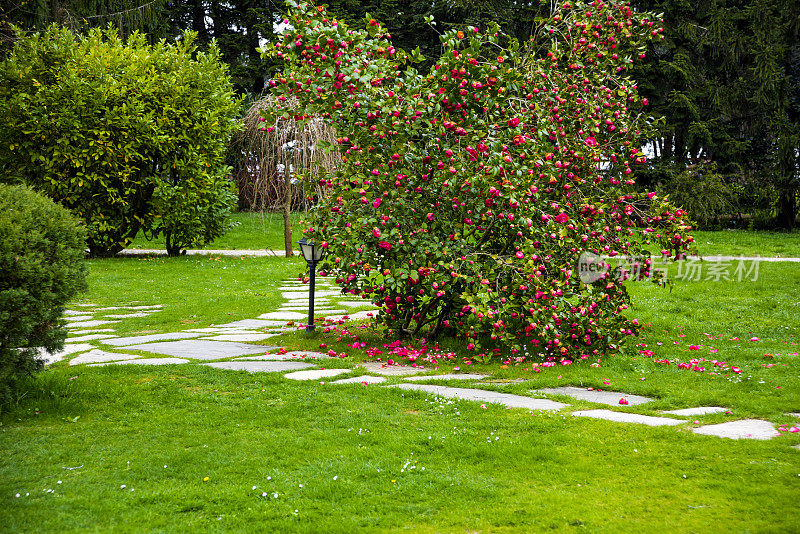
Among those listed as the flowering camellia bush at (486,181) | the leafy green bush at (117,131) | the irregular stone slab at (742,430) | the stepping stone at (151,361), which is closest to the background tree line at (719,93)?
the leafy green bush at (117,131)

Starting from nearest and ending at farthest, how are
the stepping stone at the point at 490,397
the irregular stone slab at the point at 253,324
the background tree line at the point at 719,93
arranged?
the stepping stone at the point at 490,397
the irregular stone slab at the point at 253,324
the background tree line at the point at 719,93

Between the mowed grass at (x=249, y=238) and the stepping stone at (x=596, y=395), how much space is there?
12000 mm

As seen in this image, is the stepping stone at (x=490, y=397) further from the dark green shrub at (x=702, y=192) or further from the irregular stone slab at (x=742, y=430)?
the dark green shrub at (x=702, y=192)

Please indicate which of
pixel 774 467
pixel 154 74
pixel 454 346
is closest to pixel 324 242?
pixel 454 346

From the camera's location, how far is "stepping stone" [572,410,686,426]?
3.91 metres

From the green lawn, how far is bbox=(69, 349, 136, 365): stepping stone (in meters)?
0.28

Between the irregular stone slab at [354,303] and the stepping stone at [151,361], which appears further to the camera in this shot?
the irregular stone slab at [354,303]

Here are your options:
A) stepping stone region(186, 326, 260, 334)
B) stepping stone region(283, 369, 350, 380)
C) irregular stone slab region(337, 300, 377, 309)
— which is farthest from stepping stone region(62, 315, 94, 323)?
stepping stone region(283, 369, 350, 380)

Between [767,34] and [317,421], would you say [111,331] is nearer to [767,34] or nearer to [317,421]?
[317,421]

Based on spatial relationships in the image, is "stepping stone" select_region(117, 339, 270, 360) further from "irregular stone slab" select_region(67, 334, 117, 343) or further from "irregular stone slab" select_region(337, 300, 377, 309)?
"irregular stone slab" select_region(337, 300, 377, 309)

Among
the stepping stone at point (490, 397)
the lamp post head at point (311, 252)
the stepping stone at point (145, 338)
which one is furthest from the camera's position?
the lamp post head at point (311, 252)

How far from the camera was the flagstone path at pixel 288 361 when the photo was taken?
4.10 m

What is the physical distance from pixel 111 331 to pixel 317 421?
13.9ft

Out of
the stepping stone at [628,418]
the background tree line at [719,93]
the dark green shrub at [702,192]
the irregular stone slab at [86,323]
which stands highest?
the background tree line at [719,93]
